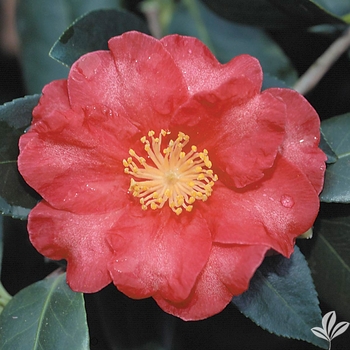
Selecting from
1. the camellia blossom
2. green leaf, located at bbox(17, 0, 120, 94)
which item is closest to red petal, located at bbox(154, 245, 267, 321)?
the camellia blossom

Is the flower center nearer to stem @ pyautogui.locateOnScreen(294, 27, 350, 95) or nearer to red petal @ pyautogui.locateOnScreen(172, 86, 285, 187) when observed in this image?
red petal @ pyautogui.locateOnScreen(172, 86, 285, 187)

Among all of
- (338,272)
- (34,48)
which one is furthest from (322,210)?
(34,48)

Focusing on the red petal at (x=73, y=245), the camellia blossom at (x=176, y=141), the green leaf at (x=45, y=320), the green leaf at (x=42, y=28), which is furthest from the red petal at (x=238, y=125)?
the green leaf at (x=42, y=28)

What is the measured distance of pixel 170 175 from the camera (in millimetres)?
1055

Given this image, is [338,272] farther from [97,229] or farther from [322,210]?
[97,229]

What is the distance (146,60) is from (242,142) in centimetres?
22

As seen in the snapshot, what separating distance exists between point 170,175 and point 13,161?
30 centimetres

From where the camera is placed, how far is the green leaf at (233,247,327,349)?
3.13ft

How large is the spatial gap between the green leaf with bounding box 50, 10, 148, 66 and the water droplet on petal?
1.67ft

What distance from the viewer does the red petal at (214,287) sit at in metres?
0.86

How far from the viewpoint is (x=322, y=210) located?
1.13 metres

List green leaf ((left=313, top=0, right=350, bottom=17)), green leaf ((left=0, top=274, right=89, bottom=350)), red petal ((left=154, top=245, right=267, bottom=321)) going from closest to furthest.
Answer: red petal ((left=154, top=245, right=267, bottom=321)), green leaf ((left=0, top=274, right=89, bottom=350)), green leaf ((left=313, top=0, right=350, bottom=17))

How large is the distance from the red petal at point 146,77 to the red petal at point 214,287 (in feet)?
0.87

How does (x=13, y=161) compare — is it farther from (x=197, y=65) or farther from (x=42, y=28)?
(x=42, y=28)
